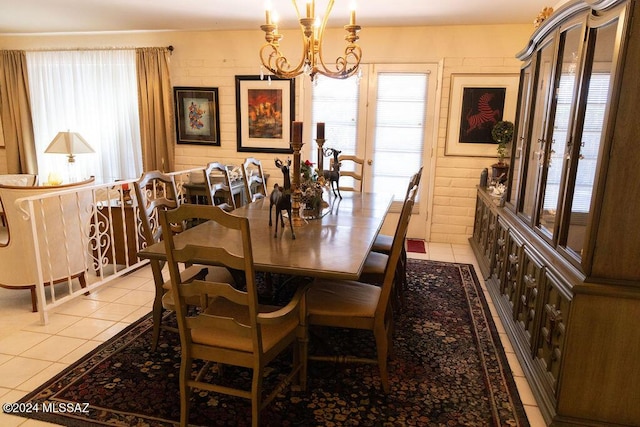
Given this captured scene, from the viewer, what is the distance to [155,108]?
205 inches

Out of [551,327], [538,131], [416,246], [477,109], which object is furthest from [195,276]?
[477,109]

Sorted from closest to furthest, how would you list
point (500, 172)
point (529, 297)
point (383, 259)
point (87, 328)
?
1. point (529, 297)
2. point (87, 328)
3. point (383, 259)
4. point (500, 172)

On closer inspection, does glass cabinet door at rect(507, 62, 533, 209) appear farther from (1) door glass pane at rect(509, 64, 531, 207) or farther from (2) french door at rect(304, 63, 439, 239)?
(2) french door at rect(304, 63, 439, 239)

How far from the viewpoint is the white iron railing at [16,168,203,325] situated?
2822 mm

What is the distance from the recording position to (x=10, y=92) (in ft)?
18.4

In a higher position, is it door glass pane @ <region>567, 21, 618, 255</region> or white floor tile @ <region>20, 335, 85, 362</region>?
door glass pane @ <region>567, 21, 618, 255</region>

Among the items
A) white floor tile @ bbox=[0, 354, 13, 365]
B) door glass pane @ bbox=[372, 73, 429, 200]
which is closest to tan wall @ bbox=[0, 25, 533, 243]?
door glass pane @ bbox=[372, 73, 429, 200]

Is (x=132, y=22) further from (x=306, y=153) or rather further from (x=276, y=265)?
(x=276, y=265)

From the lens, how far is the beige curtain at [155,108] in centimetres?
512

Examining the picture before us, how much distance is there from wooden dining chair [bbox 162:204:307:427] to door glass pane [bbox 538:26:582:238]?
1451mm

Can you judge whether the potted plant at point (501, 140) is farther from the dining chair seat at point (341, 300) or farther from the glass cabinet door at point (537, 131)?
the dining chair seat at point (341, 300)

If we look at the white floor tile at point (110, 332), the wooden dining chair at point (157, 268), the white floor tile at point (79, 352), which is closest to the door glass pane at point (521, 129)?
the wooden dining chair at point (157, 268)

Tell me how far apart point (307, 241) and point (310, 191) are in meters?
0.59

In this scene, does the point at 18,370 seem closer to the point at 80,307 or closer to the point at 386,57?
the point at 80,307
